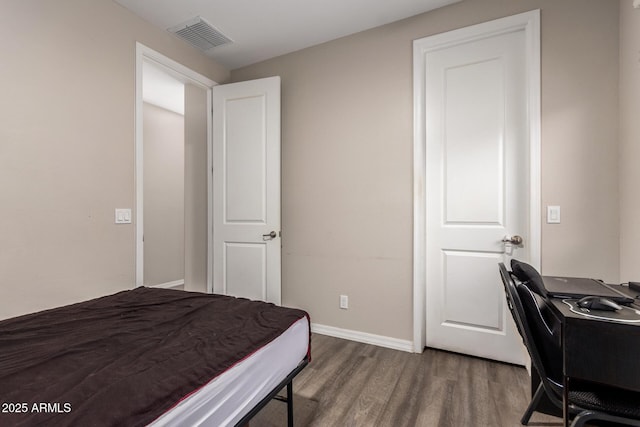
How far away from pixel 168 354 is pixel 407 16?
112 inches

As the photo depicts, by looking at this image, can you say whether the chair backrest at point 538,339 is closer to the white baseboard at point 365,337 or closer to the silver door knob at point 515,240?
the silver door knob at point 515,240

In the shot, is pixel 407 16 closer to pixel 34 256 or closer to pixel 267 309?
pixel 267 309

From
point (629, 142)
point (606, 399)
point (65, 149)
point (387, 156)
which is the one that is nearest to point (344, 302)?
point (387, 156)

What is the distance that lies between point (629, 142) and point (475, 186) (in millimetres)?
856

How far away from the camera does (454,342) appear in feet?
8.00

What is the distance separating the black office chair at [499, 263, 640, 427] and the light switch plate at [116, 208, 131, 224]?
2.56 m

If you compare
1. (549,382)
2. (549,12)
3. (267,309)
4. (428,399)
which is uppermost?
(549,12)

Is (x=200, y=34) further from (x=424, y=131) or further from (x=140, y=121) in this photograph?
(x=424, y=131)

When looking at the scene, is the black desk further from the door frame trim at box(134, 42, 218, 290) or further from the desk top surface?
the door frame trim at box(134, 42, 218, 290)

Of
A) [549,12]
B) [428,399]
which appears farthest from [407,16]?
[428,399]

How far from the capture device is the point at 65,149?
202 centimetres

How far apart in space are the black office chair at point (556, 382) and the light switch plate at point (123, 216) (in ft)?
8.38

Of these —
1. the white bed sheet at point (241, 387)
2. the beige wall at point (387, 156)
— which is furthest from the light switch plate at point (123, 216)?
the white bed sheet at point (241, 387)

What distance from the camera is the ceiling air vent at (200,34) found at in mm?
2564
